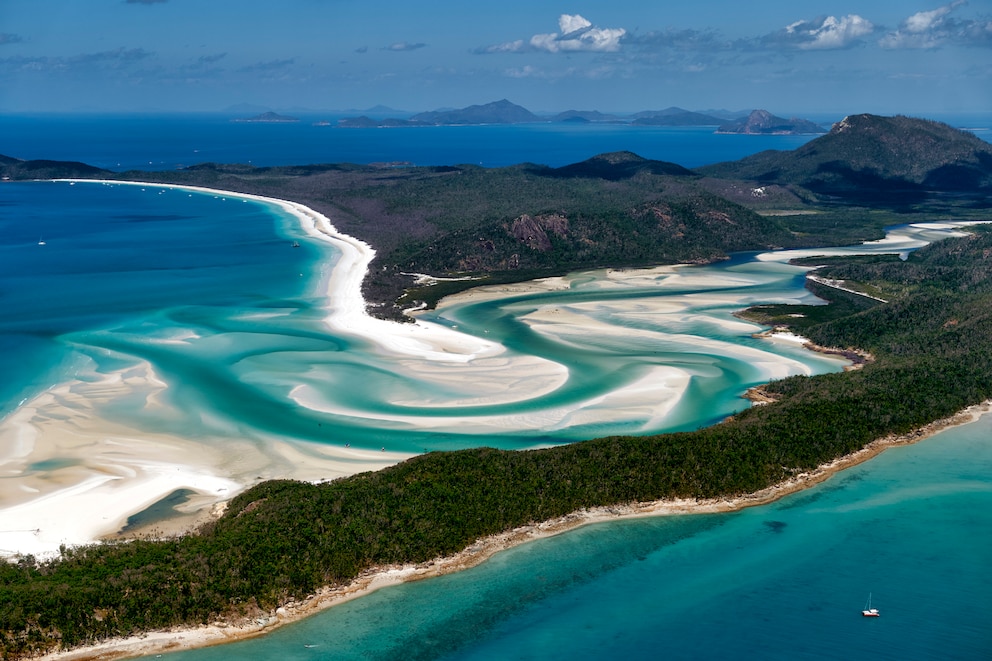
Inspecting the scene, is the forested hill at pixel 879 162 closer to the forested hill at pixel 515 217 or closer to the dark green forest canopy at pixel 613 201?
the dark green forest canopy at pixel 613 201

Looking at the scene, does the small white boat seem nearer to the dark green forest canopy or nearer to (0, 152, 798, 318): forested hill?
the dark green forest canopy

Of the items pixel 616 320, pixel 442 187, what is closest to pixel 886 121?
pixel 442 187

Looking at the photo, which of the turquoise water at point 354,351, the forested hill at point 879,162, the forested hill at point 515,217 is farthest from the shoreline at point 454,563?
the forested hill at point 879,162

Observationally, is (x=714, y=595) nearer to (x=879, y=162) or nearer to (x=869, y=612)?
(x=869, y=612)

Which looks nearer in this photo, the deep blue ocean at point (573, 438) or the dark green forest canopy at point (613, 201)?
the deep blue ocean at point (573, 438)

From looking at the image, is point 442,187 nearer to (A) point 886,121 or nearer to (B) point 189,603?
(A) point 886,121

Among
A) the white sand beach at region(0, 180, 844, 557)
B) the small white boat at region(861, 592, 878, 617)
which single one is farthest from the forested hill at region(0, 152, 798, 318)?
the small white boat at region(861, 592, 878, 617)
